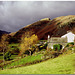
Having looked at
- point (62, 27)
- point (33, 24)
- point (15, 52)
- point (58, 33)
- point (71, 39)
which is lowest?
point (15, 52)

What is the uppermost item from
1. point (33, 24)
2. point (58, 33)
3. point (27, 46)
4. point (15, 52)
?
point (33, 24)

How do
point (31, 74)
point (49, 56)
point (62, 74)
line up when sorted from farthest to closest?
point (49, 56) < point (31, 74) < point (62, 74)

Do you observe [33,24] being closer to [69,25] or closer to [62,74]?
[69,25]

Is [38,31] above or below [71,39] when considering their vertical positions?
above

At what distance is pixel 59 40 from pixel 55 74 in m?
29.1

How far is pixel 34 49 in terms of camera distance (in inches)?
1618

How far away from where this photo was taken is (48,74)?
390 inches

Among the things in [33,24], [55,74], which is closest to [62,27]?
[33,24]

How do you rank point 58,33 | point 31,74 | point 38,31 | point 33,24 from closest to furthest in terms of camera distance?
point 31,74 → point 58,33 → point 38,31 → point 33,24

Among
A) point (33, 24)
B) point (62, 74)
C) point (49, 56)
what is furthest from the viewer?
point (33, 24)

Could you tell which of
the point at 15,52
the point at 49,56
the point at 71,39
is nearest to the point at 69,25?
the point at 71,39

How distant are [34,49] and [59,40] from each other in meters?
11.7

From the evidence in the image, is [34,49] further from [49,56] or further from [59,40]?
[49,56]

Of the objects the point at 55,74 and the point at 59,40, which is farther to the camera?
the point at 59,40
